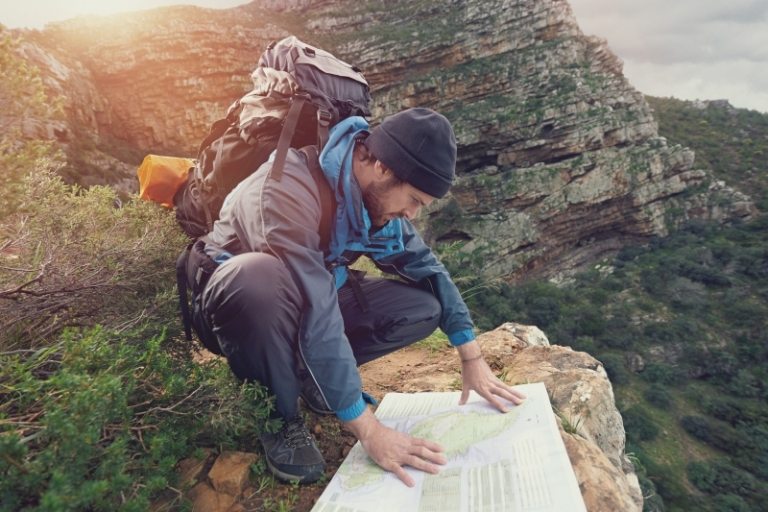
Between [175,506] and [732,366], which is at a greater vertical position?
[175,506]

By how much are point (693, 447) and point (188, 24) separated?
123 ft

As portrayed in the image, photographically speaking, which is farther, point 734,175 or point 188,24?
point 734,175

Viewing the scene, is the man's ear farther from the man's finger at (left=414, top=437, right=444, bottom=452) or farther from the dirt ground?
the dirt ground

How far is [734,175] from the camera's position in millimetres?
36812

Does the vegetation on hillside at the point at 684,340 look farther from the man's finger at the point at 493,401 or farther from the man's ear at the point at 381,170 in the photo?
the man's ear at the point at 381,170

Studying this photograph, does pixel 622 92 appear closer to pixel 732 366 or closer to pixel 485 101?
pixel 485 101

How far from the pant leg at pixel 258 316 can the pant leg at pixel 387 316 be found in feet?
1.61

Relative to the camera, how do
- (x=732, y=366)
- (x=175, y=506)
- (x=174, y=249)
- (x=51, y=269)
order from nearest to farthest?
1. (x=175, y=506)
2. (x=51, y=269)
3. (x=174, y=249)
4. (x=732, y=366)

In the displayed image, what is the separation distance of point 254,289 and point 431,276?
33.0 inches

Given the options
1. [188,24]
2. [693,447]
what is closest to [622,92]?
[693,447]

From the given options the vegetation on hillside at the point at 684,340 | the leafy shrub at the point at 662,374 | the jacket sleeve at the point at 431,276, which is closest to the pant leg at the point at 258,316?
the jacket sleeve at the point at 431,276

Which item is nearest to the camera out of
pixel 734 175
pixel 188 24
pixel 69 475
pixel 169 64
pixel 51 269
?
pixel 69 475

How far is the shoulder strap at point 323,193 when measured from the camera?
1.35m

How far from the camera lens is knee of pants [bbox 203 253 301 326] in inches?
47.1
